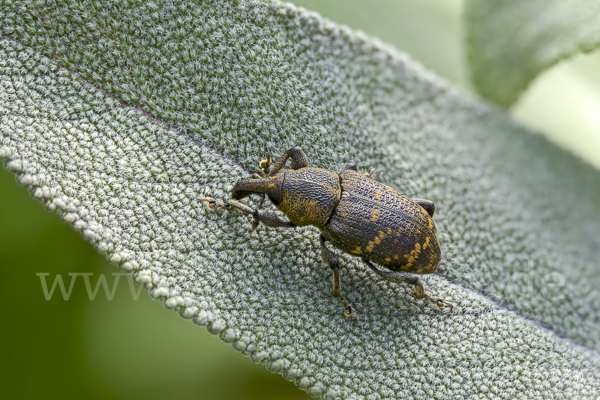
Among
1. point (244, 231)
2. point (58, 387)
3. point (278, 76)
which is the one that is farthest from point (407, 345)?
point (58, 387)

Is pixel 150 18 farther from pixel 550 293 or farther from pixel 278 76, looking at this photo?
pixel 550 293

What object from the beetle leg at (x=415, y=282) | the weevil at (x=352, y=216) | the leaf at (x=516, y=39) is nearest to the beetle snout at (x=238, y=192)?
the weevil at (x=352, y=216)

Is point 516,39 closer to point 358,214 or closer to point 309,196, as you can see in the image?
point 358,214

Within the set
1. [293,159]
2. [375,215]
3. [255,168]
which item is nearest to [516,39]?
[375,215]

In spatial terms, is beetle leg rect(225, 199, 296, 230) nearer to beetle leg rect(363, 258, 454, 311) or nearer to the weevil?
the weevil

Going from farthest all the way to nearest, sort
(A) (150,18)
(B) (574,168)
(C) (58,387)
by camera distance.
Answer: (B) (574,168), (C) (58,387), (A) (150,18)

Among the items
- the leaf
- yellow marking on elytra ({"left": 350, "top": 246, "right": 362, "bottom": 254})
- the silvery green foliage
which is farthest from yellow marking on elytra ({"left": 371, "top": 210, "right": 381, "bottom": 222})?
the leaf
